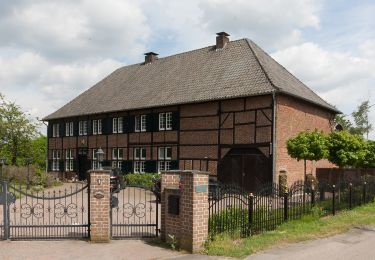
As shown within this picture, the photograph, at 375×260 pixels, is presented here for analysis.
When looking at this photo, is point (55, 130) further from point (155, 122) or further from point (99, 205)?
point (99, 205)

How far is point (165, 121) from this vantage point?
26078mm

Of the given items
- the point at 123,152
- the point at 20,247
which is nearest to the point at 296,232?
the point at 20,247

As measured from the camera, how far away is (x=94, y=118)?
31.5m

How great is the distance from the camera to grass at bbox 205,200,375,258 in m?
8.66

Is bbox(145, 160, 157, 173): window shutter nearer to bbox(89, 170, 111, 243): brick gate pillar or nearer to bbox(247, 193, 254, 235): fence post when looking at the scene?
bbox(247, 193, 254, 235): fence post

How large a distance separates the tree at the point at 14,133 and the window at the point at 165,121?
20.2m

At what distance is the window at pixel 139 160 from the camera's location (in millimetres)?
27675

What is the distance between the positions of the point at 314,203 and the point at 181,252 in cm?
581

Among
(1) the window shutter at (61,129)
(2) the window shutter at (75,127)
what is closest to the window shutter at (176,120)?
(2) the window shutter at (75,127)

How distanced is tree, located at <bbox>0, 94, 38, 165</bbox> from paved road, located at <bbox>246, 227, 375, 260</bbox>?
36189 millimetres

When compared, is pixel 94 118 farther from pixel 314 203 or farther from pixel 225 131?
pixel 314 203

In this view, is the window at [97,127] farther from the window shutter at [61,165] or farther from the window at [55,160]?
the window at [55,160]

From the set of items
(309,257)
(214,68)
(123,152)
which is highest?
(214,68)

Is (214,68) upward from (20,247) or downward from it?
upward
